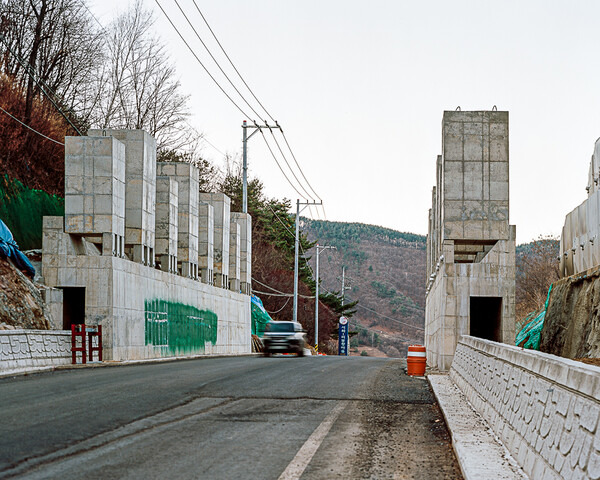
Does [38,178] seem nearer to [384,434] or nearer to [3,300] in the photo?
[3,300]

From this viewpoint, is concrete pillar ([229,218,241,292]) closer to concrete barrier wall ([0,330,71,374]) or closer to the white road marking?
concrete barrier wall ([0,330,71,374])

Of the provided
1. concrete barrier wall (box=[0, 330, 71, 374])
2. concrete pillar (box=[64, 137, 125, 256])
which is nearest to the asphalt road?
concrete barrier wall (box=[0, 330, 71, 374])

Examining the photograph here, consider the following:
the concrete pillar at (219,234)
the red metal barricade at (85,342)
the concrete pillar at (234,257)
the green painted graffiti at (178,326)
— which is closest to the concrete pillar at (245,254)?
the concrete pillar at (234,257)

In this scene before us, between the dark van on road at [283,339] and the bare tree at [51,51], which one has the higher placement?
the bare tree at [51,51]

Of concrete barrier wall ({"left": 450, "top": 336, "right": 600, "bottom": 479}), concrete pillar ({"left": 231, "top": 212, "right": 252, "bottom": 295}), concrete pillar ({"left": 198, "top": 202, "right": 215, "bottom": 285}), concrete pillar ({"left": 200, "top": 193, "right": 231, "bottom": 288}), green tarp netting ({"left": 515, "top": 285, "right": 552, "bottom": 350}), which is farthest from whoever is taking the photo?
concrete pillar ({"left": 231, "top": 212, "right": 252, "bottom": 295})

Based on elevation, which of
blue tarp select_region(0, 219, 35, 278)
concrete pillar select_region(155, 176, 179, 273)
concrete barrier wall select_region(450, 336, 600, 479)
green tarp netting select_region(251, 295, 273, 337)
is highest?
concrete pillar select_region(155, 176, 179, 273)

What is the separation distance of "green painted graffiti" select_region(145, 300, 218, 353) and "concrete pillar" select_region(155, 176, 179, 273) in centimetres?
246

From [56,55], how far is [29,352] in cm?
3106

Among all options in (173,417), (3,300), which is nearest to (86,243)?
(3,300)

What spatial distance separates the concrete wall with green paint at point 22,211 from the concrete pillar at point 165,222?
223 inches

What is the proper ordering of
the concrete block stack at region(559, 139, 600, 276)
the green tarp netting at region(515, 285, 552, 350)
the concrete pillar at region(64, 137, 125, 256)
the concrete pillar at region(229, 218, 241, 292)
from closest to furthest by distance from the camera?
the concrete block stack at region(559, 139, 600, 276)
the concrete pillar at region(64, 137, 125, 256)
the green tarp netting at region(515, 285, 552, 350)
the concrete pillar at region(229, 218, 241, 292)

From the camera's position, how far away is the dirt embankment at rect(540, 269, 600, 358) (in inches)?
830

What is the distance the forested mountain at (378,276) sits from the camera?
145 meters

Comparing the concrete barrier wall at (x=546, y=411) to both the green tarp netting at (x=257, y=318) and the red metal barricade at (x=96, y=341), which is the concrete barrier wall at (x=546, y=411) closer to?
the red metal barricade at (x=96, y=341)
